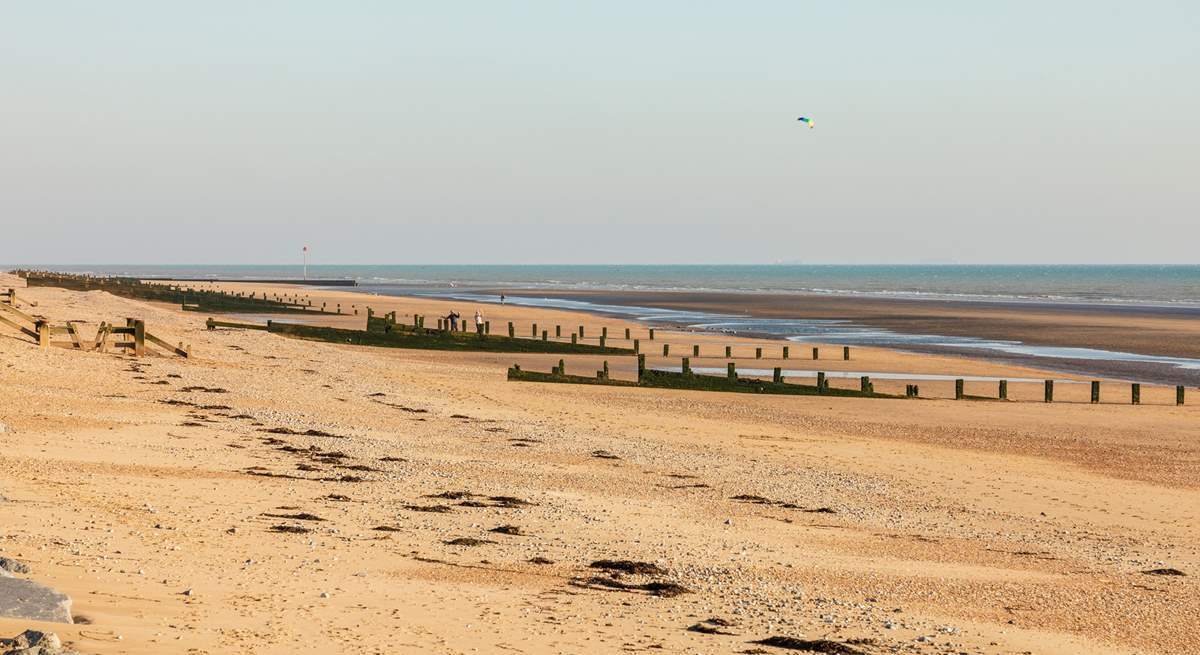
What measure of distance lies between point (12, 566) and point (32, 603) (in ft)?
4.22

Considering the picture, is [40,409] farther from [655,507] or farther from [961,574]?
[961,574]

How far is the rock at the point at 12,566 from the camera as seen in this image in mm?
9461

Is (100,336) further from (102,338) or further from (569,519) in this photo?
(569,519)

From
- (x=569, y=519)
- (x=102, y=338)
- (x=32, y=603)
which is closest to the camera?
(x=32, y=603)

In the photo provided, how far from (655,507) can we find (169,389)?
14045mm

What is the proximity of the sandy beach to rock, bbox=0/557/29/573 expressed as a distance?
0.22 m

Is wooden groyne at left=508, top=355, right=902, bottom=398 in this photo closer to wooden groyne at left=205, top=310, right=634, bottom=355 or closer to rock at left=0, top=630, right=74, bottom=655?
wooden groyne at left=205, top=310, right=634, bottom=355

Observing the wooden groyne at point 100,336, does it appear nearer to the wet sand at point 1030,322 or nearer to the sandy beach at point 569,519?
the sandy beach at point 569,519

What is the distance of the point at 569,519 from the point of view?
15.2 metres

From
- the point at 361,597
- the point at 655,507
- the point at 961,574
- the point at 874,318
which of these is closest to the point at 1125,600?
the point at 961,574

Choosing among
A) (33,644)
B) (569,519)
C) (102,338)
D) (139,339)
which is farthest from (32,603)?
(102,338)

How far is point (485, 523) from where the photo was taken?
14531 mm


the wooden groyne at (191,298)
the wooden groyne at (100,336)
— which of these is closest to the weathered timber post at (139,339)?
the wooden groyne at (100,336)

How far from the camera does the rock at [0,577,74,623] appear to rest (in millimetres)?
8297
